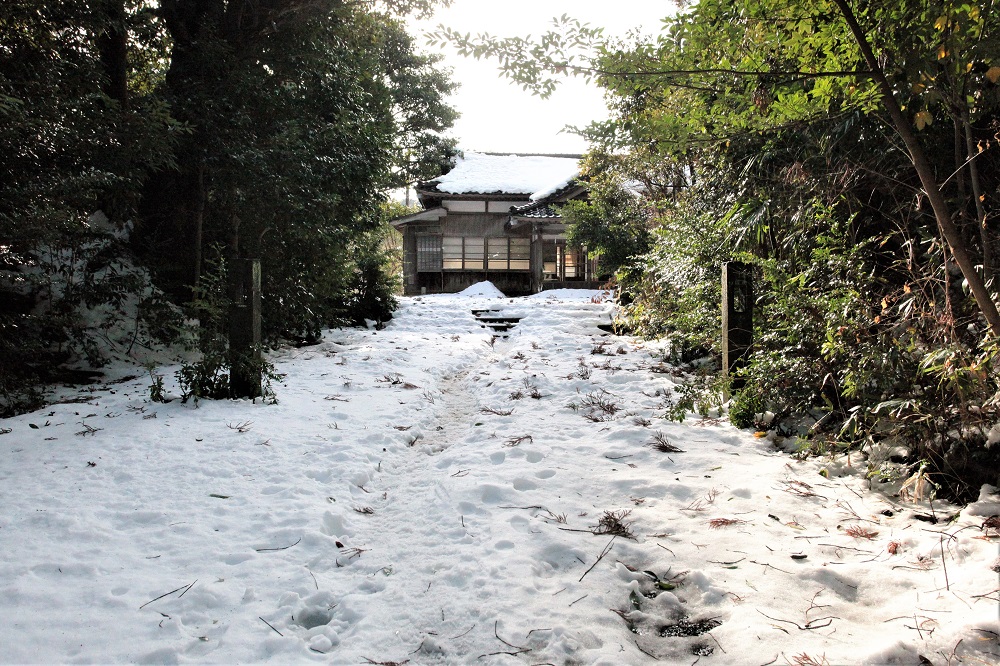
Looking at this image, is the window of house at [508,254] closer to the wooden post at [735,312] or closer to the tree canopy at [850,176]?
the tree canopy at [850,176]

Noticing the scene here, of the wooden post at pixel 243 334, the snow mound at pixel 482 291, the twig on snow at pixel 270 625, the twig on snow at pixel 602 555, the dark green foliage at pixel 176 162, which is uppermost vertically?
the dark green foliage at pixel 176 162

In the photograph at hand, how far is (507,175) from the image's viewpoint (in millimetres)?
24375

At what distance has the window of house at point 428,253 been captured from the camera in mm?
23359

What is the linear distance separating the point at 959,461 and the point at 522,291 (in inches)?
808

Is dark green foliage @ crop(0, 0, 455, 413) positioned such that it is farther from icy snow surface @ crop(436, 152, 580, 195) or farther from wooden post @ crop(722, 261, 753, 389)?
icy snow surface @ crop(436, 152, 580, 195)

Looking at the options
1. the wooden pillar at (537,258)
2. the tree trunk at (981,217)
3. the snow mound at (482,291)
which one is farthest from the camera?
the wooden pillar at (537,258)

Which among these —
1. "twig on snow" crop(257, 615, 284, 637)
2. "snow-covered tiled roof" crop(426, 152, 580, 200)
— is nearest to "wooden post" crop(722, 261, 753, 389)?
"twig on snow" crop(257, 615, 284, 637)

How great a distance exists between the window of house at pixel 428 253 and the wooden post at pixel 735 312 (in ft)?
61.9

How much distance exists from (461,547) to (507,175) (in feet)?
75.4

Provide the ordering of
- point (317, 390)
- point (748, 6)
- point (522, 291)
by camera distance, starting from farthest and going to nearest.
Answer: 1. point (522, 291)
2. point (317, 390)
3. point (748, 6)

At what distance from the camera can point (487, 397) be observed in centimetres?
606

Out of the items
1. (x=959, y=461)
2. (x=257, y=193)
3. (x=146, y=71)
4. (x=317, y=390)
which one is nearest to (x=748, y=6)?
(x=959, y=461)

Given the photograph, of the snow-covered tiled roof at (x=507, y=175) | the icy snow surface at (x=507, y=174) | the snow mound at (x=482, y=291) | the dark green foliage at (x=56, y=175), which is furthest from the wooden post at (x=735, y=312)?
the icy snow surface at (x=507, y=174)

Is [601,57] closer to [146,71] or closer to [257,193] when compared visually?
[257,193]
